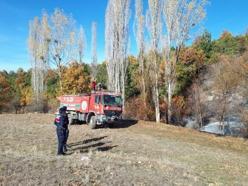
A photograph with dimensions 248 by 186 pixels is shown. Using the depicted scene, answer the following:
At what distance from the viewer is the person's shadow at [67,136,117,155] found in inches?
575

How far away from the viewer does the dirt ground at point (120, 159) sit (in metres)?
8.03

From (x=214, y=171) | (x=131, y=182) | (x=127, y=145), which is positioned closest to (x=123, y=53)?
(x=127, y=145)

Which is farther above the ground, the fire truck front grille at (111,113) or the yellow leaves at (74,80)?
the yellow leaves at (74,80)

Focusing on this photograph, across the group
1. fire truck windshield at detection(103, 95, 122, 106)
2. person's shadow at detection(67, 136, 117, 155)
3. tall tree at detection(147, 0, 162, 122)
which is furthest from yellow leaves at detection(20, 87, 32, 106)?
person's shadow at detection(67, 136, 117, 155)

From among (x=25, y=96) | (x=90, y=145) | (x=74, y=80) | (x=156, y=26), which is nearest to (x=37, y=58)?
(x=74, y=80)

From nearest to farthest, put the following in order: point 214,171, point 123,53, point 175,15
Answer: point 214,171 → point 175,15 → point 123,53

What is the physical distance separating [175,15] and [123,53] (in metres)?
11.4

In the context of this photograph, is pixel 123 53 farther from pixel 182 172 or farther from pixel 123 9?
pixel 182 172

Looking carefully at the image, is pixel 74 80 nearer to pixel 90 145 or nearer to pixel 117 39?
pixel 117 39

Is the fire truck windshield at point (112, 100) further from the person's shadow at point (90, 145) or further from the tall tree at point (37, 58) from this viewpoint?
the tall tree at point (37, 58)

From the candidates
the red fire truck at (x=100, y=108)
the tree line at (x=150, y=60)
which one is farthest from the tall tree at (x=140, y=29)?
the red fire truck at (x=100, y=108)

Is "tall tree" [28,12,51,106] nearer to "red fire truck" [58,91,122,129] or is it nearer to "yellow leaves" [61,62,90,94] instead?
"yellow leaves" [61,62,90,94]

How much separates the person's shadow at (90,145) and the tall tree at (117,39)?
21.7 m

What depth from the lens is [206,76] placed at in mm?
43406
